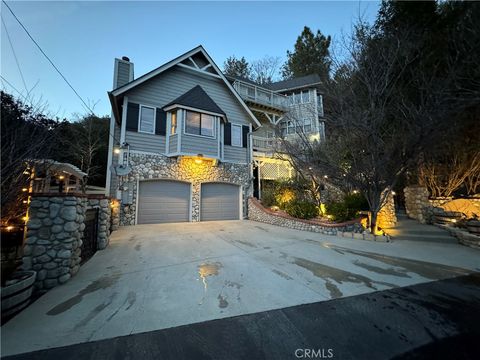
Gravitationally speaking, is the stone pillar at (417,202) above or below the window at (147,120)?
below

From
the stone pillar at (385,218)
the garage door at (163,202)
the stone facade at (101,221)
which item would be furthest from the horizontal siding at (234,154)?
the stone pillar at (385,218)

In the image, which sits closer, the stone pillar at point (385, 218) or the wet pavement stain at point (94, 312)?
the wet pavement stain at point (94, 312)

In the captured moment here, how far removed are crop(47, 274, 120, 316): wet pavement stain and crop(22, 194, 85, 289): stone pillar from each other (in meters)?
0.54

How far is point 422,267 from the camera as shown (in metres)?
4.03

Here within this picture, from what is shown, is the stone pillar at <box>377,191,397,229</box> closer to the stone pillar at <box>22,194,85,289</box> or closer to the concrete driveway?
the concrete driveway

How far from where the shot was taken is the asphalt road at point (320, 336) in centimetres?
177

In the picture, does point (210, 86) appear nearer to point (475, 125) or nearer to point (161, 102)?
point (161, 102)

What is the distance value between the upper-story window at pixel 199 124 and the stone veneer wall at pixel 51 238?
23.2ft

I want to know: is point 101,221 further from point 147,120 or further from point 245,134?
point 245,134

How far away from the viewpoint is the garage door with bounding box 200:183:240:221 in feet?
35.2

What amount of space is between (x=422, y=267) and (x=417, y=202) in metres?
6.41

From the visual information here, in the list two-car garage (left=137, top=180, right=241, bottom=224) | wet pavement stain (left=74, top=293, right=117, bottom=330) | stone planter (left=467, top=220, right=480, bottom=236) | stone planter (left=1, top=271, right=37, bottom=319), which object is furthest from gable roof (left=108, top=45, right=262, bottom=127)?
stone planter (left=467, top=220, right=480, bottom=236)

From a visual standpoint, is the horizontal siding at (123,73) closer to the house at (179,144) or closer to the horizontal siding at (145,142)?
the house at (179,144)

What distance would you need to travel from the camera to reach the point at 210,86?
11.6 m
